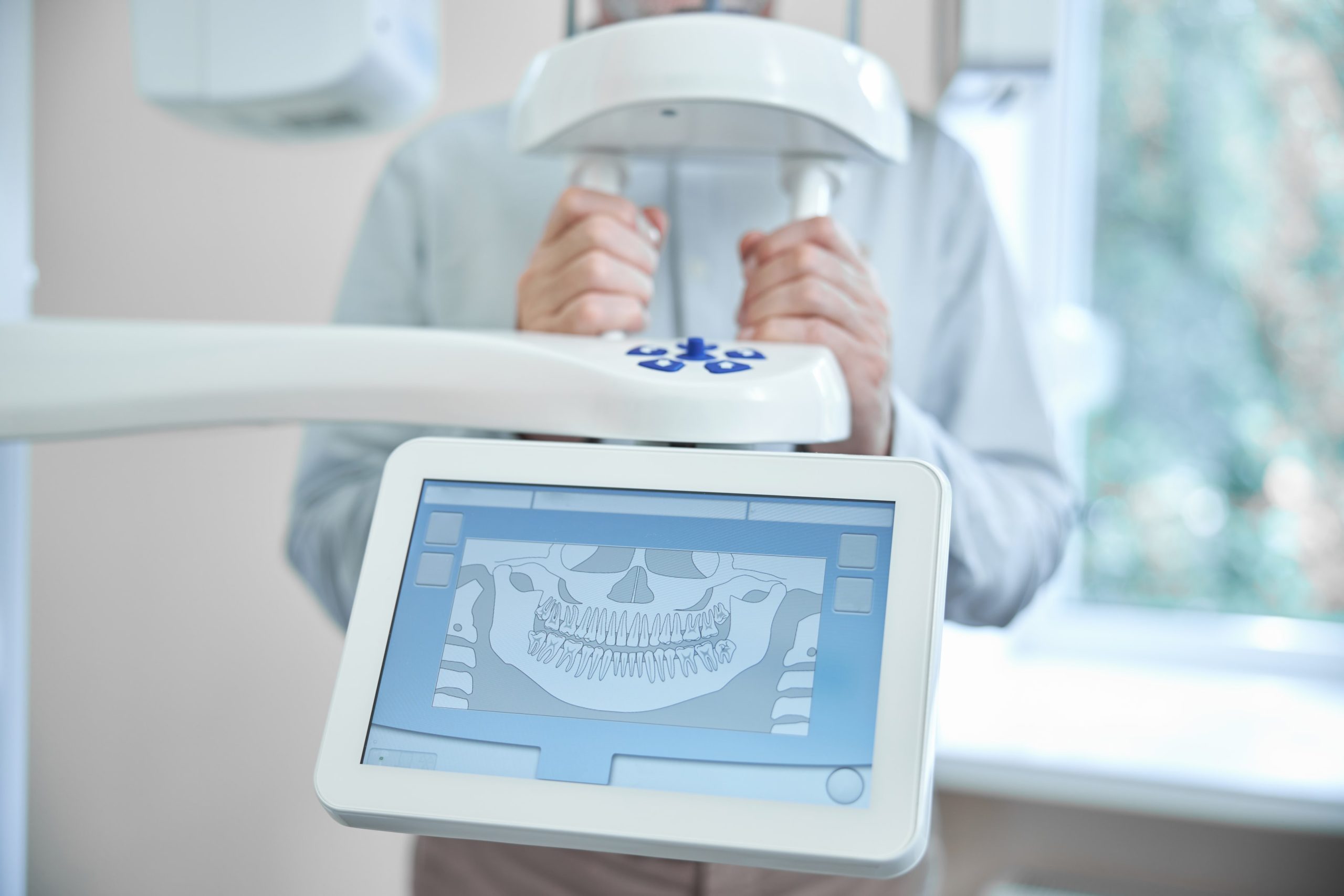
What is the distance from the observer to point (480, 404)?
360 millimetres

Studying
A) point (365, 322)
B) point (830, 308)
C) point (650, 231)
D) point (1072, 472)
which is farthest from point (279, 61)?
point (1072, 472)

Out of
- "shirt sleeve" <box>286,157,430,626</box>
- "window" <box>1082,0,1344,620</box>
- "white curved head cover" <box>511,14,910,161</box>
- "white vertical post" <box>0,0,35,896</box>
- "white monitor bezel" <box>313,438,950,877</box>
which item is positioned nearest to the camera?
"white monitor bezel" <box>313,438,950,877</box>

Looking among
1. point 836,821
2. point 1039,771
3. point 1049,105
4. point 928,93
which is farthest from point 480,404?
point 1049,105

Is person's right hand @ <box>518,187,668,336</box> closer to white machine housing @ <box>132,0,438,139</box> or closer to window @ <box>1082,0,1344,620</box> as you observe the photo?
white machine housing @ <box>132,0,438,139</box>

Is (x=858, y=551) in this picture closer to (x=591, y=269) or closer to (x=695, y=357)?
(x=695, y=357)

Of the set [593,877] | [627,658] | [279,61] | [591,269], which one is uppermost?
[279,61]

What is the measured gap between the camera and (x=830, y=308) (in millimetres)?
459

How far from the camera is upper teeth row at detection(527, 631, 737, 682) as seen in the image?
0.31 m

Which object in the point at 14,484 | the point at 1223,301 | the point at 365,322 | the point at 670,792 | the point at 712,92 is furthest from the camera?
the point at 1223,301

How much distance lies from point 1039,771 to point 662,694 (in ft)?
2.66

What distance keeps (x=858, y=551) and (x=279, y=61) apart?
48cm

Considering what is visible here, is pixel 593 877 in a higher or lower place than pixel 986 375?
lower

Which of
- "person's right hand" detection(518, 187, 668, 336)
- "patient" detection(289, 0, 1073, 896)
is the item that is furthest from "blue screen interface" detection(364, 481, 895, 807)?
"patient" detection(289, 0, 1073, 896)

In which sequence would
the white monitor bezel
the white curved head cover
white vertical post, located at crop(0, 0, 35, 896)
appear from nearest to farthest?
1. the white monitor bezel
2. the white curved head cover
3. white vertical post, located at crop(0, 0, 35, 896)
